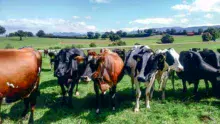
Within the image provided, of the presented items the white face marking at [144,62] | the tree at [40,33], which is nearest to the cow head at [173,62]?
the white face marking at [144,62]

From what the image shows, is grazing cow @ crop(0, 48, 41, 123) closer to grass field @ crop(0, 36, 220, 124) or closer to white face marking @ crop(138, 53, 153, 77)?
grass field @ crop(0, 36, 220, 124)

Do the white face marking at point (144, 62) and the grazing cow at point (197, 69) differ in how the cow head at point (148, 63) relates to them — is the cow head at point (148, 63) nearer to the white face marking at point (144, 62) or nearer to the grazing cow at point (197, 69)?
the white face marking at point (144, 62)

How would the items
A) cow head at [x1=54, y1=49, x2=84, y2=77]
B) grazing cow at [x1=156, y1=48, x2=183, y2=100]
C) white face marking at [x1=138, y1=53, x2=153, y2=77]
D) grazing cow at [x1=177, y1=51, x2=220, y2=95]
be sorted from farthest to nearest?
grazing cow at [x1=156, y1=48, x2=183, y2=100], cow head at [x1=54, y1=49, x2=84, y2=77], grazing cow at [x1=177, y1=51, x2=220, y2=95], white face marking at [x1=138, y1=53, x2=153, y2=77]

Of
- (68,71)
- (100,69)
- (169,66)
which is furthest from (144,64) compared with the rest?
(68,71)

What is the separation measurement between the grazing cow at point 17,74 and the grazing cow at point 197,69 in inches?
272

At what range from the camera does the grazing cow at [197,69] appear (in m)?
11.1

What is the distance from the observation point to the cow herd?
7.98 meters

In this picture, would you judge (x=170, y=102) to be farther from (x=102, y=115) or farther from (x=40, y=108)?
(x=40, y=108)

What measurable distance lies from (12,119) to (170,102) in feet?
22.9

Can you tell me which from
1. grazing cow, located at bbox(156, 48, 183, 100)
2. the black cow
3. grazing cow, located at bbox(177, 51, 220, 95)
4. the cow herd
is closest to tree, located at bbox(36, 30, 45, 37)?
the cow herd

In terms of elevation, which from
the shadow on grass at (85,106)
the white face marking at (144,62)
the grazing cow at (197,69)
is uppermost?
the white face marking at (144,62)

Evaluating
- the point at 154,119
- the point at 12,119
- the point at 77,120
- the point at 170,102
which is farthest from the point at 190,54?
the point at 12,119

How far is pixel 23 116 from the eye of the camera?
10273 millimetres

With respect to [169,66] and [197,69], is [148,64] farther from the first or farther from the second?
[197,69]
